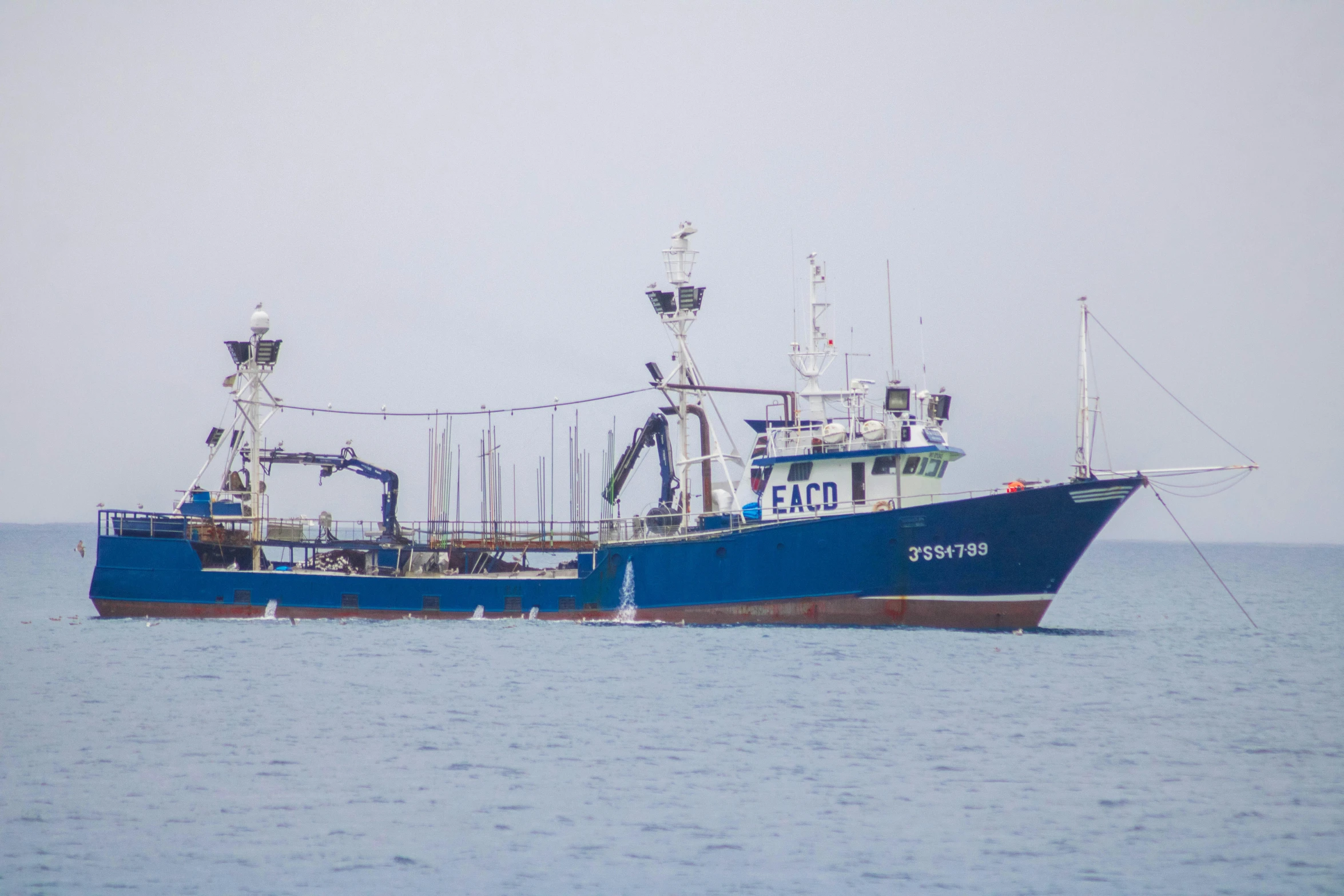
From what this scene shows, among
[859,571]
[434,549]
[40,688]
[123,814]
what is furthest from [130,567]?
[123,814]

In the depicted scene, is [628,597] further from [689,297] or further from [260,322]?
[260,322]

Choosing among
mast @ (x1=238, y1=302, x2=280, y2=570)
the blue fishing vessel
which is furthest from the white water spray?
mast @ (x1=238, y1=302, x2=280, y2=570)

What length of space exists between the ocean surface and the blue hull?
1042 mm

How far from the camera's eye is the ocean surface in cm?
1830

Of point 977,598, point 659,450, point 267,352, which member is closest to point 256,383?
point 267,352

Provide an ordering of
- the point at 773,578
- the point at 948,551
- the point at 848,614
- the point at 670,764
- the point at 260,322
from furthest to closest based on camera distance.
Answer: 1. the point at 260,322
2. the point at 773,578
3. the point at 848,614
4. the point at 948,551
5. the point at 670,764

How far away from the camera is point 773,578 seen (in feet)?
127

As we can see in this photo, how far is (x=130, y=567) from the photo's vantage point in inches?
1768

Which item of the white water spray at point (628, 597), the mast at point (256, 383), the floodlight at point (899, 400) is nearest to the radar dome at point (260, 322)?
the mast at point (256, 383)

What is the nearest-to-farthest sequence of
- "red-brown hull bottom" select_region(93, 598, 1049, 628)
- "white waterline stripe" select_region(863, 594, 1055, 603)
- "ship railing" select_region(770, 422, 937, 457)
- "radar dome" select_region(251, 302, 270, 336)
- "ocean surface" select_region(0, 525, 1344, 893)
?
"ocean surface" select_region(0, 525, 1344, 893) < "white waterline stripe" select_region(863, 594, 1055, 603) < "red-brown hull bottom" select_region(93, 598, 1049, 628) < "ship railing" select_region(770, 422, 937, 457) < "radar dome" select_region(251, 302, 270, 336)

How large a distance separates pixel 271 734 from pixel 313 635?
16.2 m

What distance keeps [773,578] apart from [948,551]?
4865 millimetres

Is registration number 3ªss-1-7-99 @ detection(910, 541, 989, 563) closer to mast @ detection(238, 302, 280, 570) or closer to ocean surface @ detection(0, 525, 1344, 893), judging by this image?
ocean surface @ detection(0, 525, 1344, 893)

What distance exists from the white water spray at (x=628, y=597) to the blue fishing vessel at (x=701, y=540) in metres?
0.06
